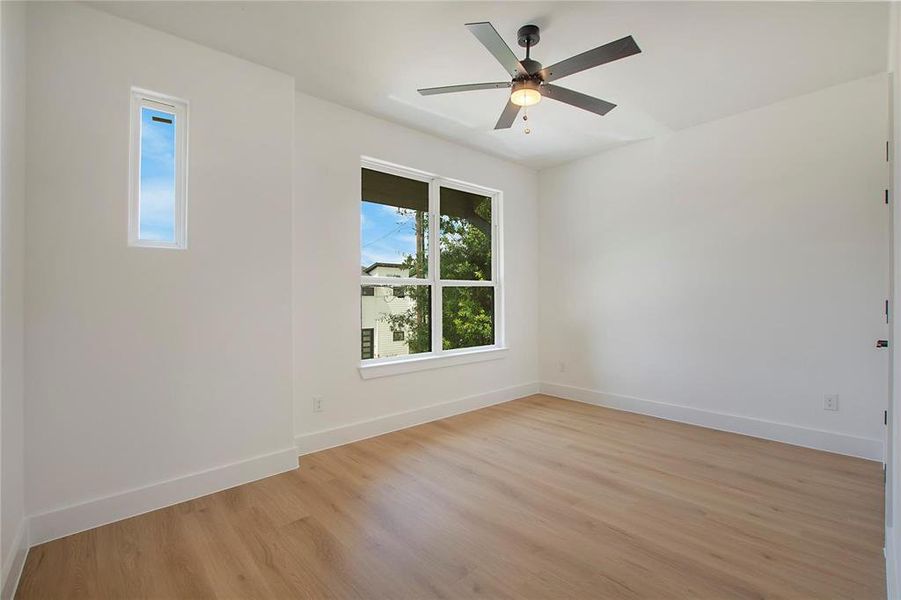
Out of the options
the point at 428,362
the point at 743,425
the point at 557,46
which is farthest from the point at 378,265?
the point at 743,425

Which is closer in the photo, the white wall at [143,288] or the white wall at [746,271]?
the white wall at [143,288]

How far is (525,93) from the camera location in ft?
7.99

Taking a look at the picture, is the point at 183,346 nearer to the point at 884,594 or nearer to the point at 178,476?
the point at 178,476

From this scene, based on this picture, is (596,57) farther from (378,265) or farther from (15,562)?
(15,562)

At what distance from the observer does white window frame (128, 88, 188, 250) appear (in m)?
2.35

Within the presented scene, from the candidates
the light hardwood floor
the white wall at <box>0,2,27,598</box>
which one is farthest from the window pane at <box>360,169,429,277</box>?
the white wall at <box>0,2,27,598</box>

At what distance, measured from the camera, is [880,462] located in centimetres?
290

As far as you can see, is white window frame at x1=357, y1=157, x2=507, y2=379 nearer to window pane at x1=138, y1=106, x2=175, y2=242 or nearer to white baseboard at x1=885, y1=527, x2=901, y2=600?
window pane at x1=138, y1=106, x2=175, y2=242

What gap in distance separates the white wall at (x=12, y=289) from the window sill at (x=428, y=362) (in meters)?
2.01

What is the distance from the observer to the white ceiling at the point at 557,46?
7.38 feet

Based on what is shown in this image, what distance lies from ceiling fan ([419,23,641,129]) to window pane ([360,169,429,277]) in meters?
1.37

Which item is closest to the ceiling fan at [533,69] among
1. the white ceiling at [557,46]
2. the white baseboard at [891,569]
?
the white ceiling at [557,46]

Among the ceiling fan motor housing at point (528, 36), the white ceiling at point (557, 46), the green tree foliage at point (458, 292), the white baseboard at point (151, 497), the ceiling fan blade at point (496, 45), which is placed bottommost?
the white baseboard at point (151, 497)

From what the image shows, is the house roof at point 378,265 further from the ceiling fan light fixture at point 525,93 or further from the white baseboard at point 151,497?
the ceiling fan light fixture at point 525,93
